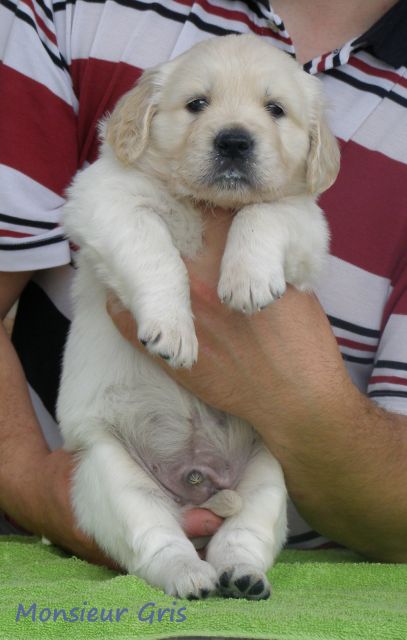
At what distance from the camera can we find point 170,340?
7.51ft

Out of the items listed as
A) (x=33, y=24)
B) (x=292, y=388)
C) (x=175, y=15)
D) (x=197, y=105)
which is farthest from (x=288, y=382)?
(x=33, y=24)

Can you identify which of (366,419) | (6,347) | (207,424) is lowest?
(6,347)

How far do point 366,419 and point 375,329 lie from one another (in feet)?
1.47

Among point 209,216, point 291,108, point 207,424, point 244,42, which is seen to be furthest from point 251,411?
point 244,42

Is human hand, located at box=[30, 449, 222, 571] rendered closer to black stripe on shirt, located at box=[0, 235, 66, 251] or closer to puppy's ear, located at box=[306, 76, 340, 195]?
black stripe on shirt, located at box=[0, 235, 66, 251]

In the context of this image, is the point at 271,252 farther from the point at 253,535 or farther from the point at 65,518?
the point at 65,518

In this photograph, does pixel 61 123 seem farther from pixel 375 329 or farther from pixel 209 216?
pixel 375 329

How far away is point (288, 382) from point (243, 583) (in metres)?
0.58

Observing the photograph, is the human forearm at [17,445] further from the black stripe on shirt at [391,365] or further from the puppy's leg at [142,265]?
the black stripe on shirt at [391,365]

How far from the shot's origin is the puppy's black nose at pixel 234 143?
2479 millimetres

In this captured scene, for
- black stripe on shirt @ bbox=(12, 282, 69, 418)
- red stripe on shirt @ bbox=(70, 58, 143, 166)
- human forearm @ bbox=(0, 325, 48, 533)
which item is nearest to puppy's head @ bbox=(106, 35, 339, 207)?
red stripe on shirt @ bbox=(70, 58, 143, 166)

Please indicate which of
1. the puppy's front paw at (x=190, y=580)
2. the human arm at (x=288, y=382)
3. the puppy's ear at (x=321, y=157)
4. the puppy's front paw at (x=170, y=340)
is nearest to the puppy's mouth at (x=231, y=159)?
the human arm at (x=288, y=382)

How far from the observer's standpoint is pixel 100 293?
2787mm

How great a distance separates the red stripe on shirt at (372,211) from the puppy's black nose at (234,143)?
59 cm
